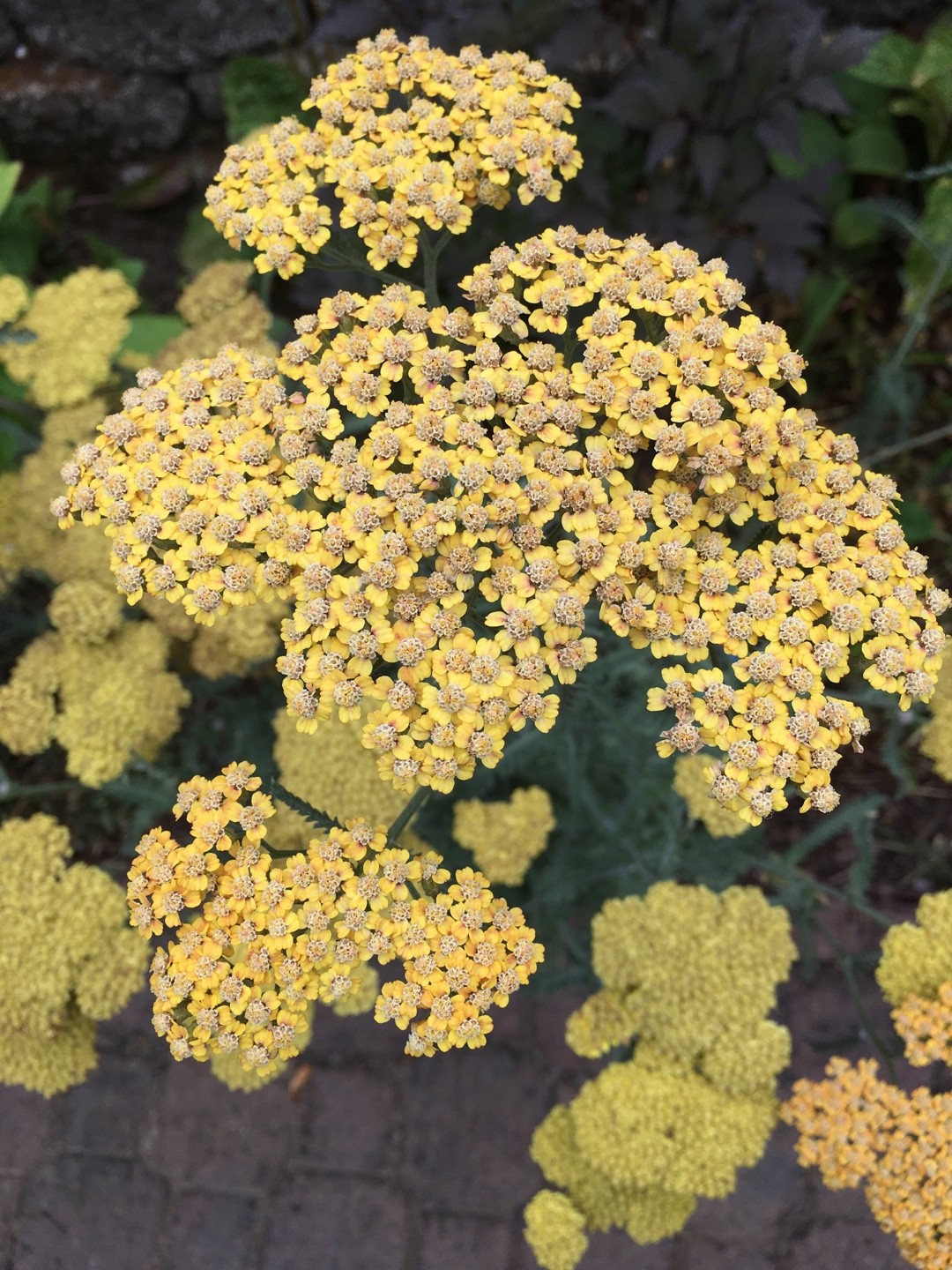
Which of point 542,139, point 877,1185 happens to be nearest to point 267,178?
point 542,139

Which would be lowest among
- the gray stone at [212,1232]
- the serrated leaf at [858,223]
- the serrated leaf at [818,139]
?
the gray stone at [212,1232]

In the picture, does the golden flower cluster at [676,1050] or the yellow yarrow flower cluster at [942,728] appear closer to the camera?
the golden flower cluster at [676,1050]

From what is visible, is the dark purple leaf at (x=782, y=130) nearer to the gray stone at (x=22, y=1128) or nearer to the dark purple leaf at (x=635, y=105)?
the dark purple leaf at (x=635, y=105)

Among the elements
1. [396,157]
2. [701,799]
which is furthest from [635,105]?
[701,799]

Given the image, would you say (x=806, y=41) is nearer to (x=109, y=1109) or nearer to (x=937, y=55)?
(x=937, y=55)

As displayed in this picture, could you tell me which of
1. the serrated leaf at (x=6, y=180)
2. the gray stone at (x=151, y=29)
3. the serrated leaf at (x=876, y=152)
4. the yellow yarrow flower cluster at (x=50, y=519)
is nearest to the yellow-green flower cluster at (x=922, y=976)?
the yellow yarrow flower cluster at (x=50, y=519)

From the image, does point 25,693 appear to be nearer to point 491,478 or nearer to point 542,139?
point 491,478
